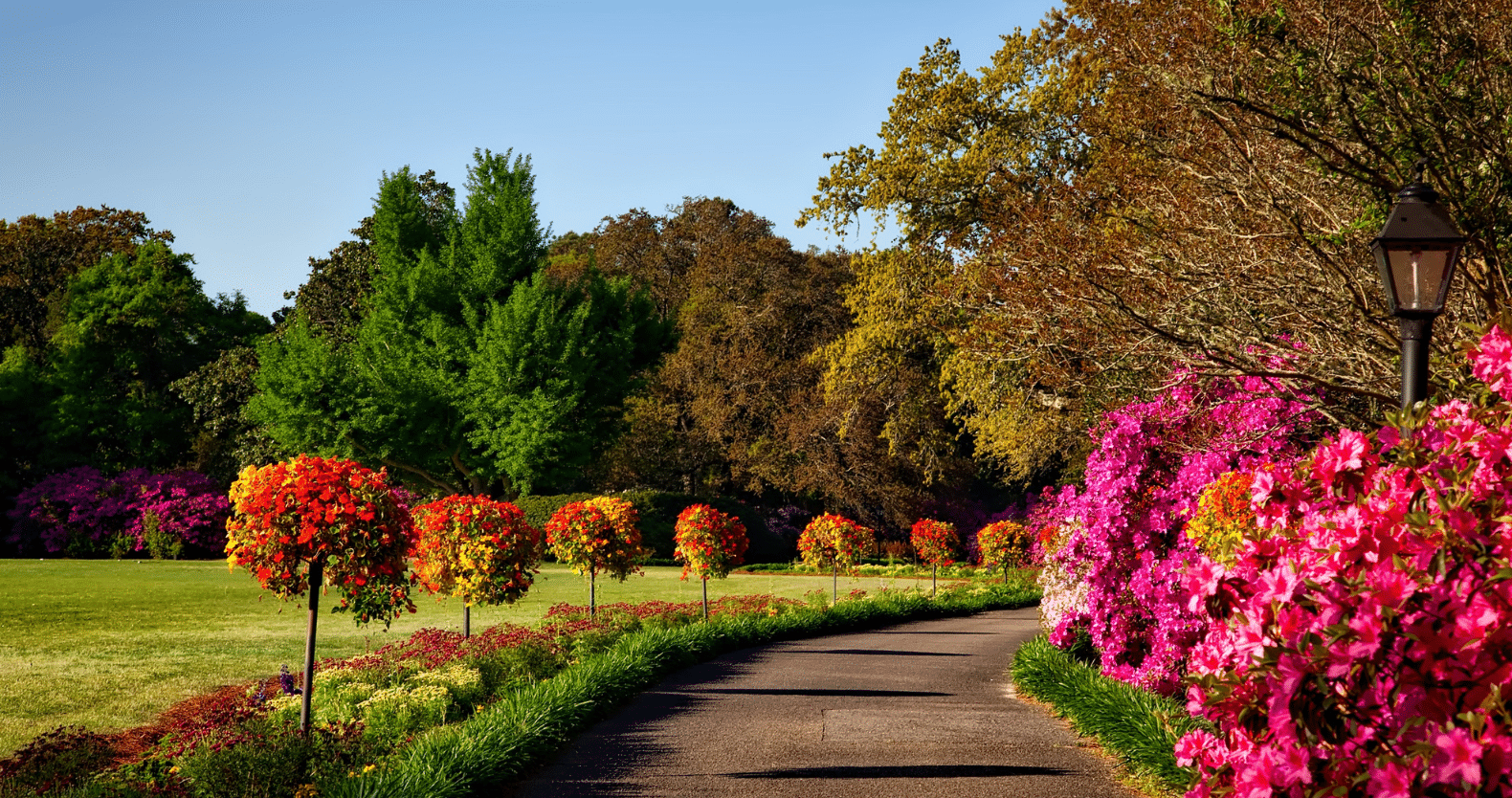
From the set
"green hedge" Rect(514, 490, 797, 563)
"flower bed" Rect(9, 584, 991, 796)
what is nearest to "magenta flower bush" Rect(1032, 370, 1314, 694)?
"flower bed" Rect(9, 584, 991, 796)

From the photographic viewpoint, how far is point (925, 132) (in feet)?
71.5

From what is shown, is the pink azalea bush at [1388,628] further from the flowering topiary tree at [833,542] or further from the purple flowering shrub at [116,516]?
the purple flowering shrub at [116,516]

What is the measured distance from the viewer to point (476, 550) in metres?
12.8

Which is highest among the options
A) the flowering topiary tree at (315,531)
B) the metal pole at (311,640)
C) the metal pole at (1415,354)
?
the metal pole at (1415,354)

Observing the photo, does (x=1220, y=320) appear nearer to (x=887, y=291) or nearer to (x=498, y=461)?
(x=887, y=291)

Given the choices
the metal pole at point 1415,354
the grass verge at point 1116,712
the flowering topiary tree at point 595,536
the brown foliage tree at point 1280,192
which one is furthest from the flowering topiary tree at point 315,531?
the flowering topiary tree at point 595,536

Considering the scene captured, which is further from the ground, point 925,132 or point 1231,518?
point 925,132

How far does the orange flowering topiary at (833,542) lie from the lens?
2078 cm

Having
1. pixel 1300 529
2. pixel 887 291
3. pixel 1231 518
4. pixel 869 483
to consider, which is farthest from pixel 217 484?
pixel 1300 529

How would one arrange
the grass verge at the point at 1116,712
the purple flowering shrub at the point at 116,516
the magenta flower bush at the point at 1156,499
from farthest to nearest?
the purple flowering shrub at the point at 116,516 < the magenta flower bush at the point at 1156,499 < the grass verge at the point at 1116,712

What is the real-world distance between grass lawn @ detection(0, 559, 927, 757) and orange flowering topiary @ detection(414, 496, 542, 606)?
5.40 feet

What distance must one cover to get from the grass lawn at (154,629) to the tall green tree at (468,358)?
5.19m

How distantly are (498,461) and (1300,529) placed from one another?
99.8 feet

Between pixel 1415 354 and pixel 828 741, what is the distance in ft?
15.8
